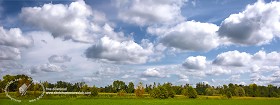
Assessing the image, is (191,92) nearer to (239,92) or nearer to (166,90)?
(166,90)

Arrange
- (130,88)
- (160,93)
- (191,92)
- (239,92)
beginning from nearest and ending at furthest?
(160,93) < (191,92) < (239,92) < (130,88)

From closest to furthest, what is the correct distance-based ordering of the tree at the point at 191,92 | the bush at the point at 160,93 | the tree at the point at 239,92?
the bush at the point at 160,93
the tree at the point at 191,92
the tree at the point at 239,92

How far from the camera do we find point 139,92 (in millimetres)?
140750

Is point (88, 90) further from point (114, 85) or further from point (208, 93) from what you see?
point (208, 93)

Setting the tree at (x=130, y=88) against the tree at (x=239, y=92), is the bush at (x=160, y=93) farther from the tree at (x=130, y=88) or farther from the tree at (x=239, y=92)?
the tree at (x=239, y=92)

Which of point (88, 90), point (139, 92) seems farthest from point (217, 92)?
point (88, 90)

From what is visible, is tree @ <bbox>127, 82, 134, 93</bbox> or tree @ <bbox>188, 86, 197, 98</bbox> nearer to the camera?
tree @ <bbox>188, 86, 197, 98</bbox>

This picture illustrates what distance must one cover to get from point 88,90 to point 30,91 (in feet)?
112

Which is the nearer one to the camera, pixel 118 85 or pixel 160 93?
pixel 160 93

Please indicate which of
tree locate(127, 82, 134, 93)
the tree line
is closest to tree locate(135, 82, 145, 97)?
the tree line

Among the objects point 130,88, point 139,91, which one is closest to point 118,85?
point 130,88

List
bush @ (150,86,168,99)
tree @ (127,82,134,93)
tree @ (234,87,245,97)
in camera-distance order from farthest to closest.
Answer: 1. tree @ (127,82,134,93)
2. tree @ (234,87,245,97)
3. bush @ (150,86,168,99)

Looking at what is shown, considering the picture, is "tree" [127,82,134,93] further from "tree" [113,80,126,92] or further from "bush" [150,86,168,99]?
"bush" [150,86,168,99]

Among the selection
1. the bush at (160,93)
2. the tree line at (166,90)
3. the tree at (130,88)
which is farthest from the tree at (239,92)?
the bush at (160,93)
